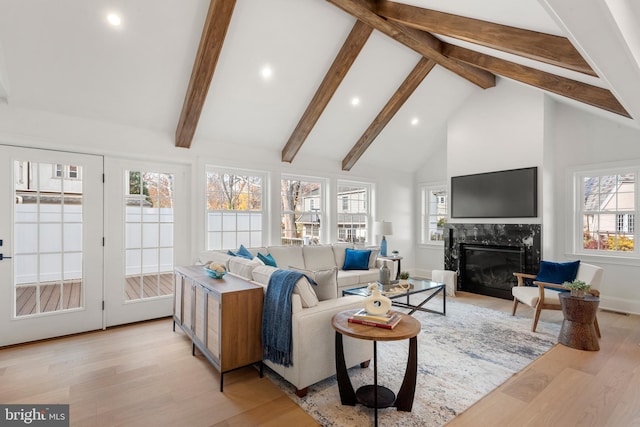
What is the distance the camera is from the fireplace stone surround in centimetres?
503

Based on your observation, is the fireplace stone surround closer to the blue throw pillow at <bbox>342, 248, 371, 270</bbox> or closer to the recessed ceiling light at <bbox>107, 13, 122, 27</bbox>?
the blue throw pillow at <bbox>342, 248, 371, 270</bbox>

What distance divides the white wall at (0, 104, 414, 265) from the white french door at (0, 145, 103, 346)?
0.55 ft

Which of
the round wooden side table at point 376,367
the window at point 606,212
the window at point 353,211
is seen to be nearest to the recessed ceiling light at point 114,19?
the round wooden side table at point 376,367

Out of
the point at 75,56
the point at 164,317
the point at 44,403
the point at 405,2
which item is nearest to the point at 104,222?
the point at 164,317

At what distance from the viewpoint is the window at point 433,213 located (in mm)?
7152

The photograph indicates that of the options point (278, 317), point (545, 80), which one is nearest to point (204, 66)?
point (278, 317)

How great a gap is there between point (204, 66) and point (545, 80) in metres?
4.07

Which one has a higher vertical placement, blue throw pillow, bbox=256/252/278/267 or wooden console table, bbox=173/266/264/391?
blue throw pillow, bbox=256/252/278/267

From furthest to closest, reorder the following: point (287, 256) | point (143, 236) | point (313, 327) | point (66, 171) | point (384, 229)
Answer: point (384, 229) < point (287, 256) < point (143, 236) < point (66, 171) < point (313, 327)

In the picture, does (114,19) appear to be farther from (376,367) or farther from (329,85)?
(376,367)

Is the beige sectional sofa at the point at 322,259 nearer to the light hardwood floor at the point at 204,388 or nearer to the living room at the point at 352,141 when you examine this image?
the living room at the point at 352,141

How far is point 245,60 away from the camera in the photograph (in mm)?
3828

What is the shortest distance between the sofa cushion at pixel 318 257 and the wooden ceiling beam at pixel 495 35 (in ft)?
11.4

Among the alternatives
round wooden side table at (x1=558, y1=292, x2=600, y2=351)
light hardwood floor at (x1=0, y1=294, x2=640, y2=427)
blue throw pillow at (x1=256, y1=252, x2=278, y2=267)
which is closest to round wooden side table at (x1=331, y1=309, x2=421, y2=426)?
light hardwood floor at (x1=0, y1=294, x2=640, y2=427)
